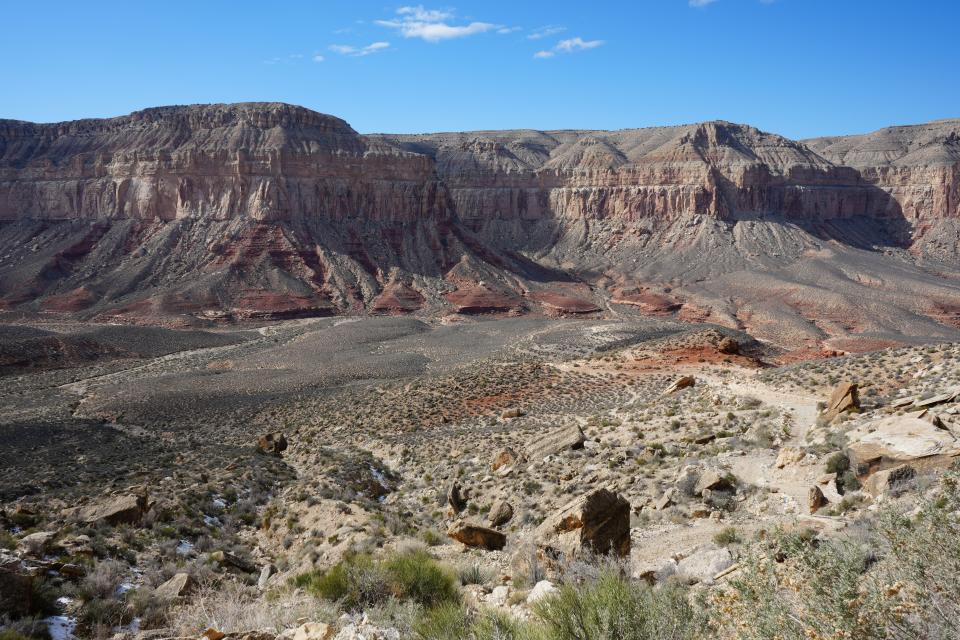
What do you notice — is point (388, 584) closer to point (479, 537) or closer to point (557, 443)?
point (479, 537)

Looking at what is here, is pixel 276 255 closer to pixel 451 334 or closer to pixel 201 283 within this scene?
pixel 201 283

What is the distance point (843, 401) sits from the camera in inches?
Result: 649

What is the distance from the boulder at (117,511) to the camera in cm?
1398

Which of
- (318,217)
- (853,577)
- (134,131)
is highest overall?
(134,131)

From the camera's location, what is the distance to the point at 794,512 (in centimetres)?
1127

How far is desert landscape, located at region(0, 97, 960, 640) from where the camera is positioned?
8453mm

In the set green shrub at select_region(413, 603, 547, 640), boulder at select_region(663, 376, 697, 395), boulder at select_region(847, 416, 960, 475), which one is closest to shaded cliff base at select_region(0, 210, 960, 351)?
boulder at select_region(663, 376, 697, 395)

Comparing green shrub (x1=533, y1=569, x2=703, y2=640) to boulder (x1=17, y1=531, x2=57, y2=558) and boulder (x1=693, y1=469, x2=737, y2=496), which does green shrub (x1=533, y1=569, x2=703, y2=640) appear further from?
boulder (x1=17, y1=531, x2=57, y2=558)

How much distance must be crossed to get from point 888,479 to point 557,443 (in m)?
9.53

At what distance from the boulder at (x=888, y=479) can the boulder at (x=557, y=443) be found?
8.53 meters

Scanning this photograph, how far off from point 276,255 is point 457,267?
21.3 metres

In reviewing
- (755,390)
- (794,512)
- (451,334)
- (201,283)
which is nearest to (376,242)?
(201,283)

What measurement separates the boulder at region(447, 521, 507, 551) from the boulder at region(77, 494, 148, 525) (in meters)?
7.11

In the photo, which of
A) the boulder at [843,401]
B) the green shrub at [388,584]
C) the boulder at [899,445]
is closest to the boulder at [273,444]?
the green shrub at [388,584]
